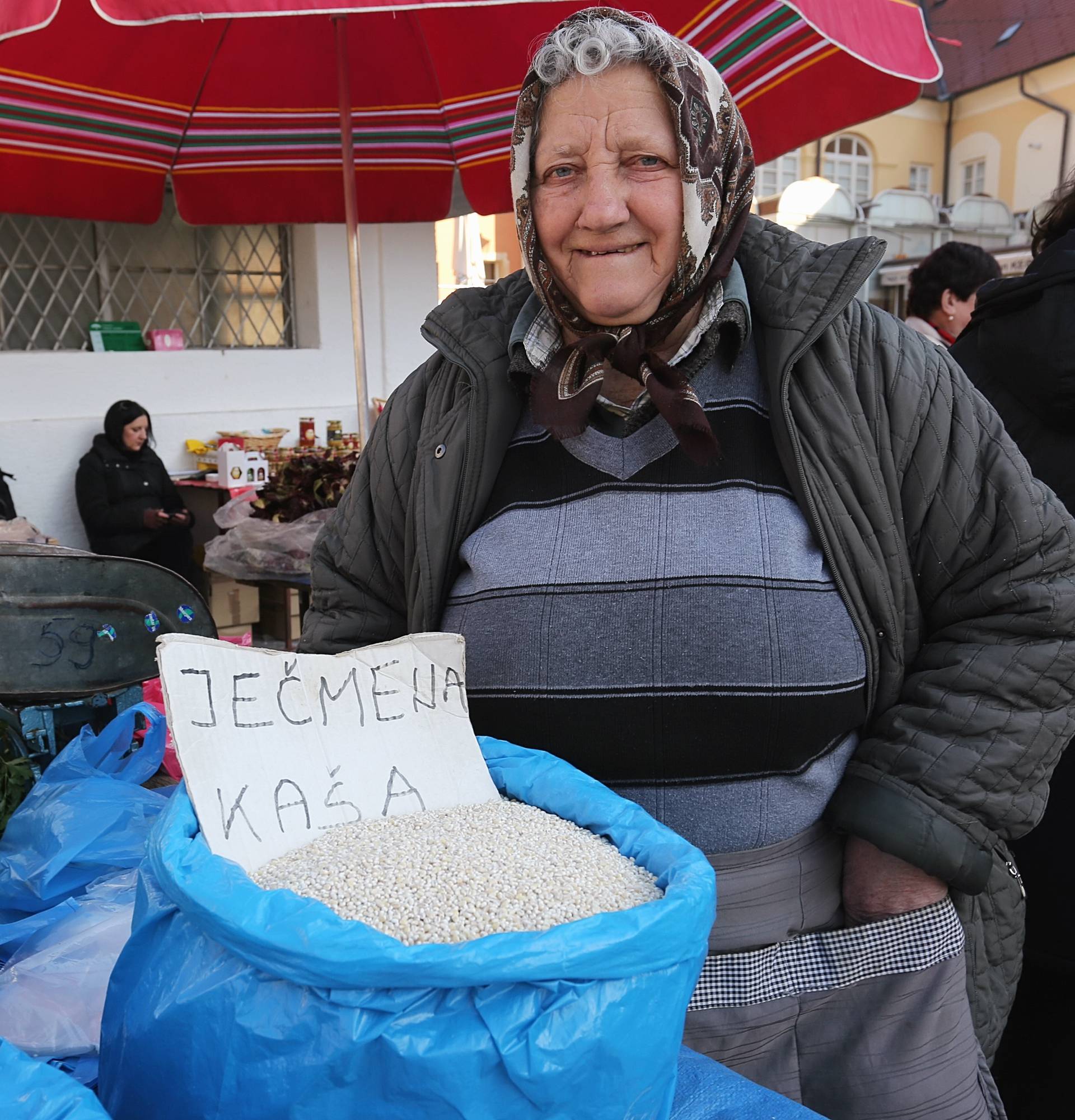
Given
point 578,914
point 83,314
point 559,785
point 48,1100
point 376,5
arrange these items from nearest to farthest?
point 48,1100
point 578,914
point 559,785
point 376,5
point 83,314

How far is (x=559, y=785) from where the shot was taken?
1102 mm

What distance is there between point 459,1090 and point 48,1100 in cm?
29

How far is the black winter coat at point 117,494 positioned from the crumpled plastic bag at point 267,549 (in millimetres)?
1274

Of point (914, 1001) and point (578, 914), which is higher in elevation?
point (578, 914)

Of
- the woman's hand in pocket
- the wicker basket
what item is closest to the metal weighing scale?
the woman's hand in pocket

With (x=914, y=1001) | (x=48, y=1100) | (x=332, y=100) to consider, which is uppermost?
(x=332, y=100)

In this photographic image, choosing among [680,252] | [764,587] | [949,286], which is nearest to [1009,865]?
[764,587]

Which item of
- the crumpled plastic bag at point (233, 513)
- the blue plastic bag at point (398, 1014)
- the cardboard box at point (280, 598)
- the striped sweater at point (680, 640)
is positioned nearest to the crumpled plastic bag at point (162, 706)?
the striped sweater at point (680, 640)

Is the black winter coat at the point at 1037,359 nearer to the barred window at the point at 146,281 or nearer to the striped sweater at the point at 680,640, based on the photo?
the striped sweater at the point at 680,640

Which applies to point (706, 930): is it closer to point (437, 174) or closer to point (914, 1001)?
point (914, 1001)

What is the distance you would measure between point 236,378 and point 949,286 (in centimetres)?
392

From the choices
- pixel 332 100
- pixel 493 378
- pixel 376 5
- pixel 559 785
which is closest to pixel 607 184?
pixel 493 378

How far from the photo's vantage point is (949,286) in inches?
163

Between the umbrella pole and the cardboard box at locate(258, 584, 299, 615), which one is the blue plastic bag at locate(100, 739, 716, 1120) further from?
the cardboard box at locate(258, 584, 299, 615)
